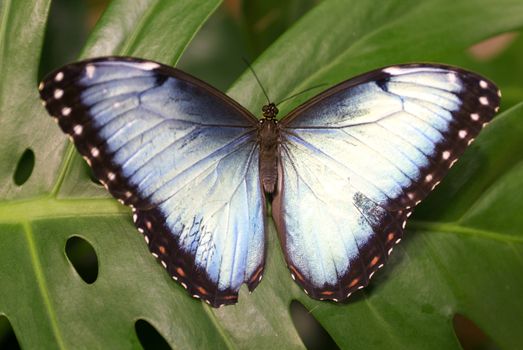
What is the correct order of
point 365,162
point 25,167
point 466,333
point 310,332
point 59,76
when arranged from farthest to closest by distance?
point 466,333, point 310,332, point 25,167, point 365,162, point 59,76

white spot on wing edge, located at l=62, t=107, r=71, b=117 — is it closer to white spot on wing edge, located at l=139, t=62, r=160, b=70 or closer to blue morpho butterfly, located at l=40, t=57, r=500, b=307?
blue morpho butterfly, located at l=40, t=57, r=500, b=307

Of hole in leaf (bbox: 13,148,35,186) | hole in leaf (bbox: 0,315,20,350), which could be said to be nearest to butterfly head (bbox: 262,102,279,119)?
hole in leaf (bbox: 13,148,35,186)

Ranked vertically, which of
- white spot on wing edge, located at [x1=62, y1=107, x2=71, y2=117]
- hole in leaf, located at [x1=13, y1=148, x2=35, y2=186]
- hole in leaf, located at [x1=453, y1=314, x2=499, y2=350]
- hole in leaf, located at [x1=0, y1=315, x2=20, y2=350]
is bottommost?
hole in leaf, located at [x1=453, y1=314, x2=499, y2=350]

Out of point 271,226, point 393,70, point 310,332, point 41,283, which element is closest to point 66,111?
point 41,283

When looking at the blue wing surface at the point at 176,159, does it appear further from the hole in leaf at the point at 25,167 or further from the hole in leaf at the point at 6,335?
the hole in leaf at the point at 6,335

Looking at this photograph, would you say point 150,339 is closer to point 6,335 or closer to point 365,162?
point 6,335

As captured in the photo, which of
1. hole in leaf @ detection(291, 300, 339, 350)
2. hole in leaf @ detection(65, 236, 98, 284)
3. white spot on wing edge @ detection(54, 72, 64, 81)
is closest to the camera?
white spot on wing edge @ detection(54, 72, 64, 81)
